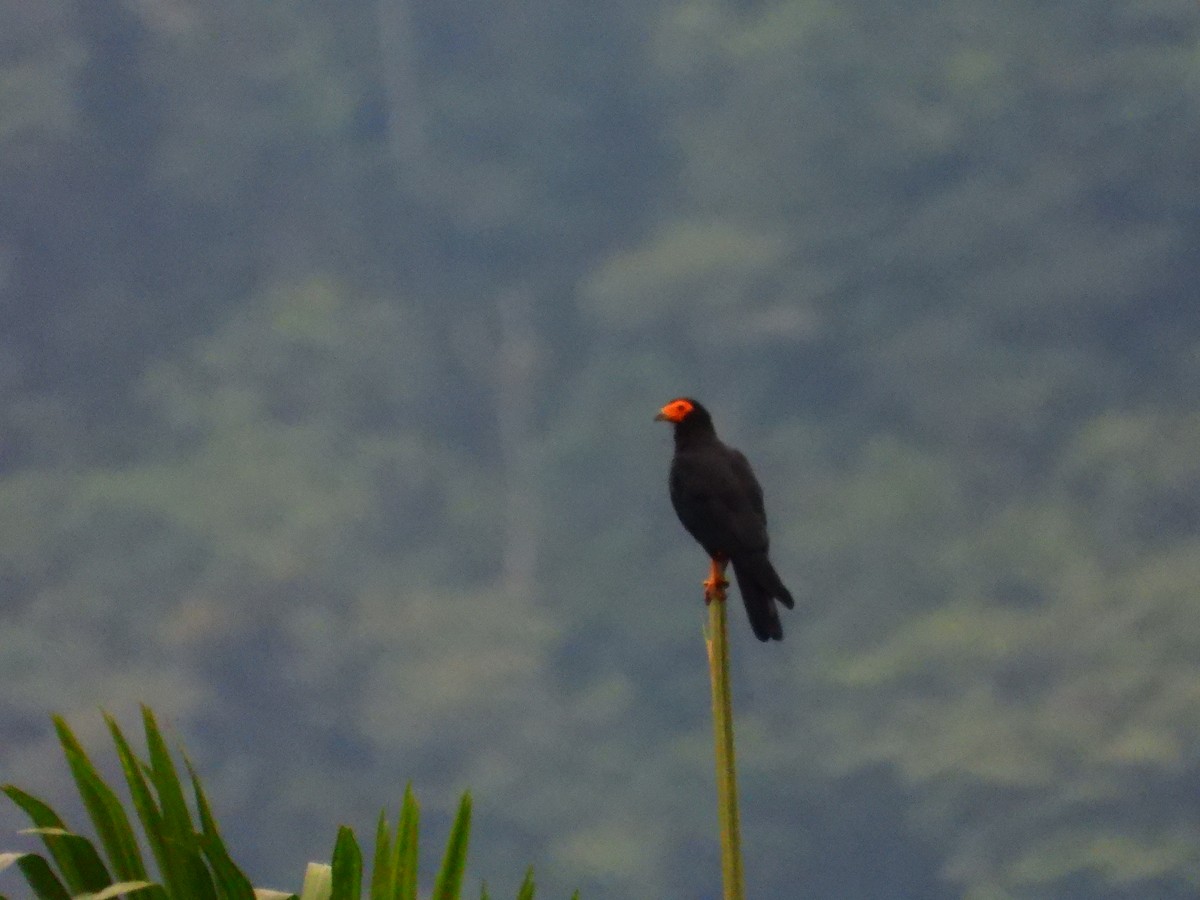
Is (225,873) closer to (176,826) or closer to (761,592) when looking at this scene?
(176,826)

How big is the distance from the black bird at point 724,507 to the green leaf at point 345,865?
1.76 meters

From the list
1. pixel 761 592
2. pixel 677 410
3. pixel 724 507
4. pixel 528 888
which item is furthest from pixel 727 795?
pixel 677 410

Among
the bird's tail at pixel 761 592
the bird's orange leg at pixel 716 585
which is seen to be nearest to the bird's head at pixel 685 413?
the bird's tail at pixel 761 592

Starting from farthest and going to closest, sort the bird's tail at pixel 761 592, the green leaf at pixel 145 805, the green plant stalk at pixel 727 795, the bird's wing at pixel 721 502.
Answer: the bird's wing at pixel 721 502 → the bird's tail at pixel 761 592 → the green leaf at pixel 145 805 → the green plant stalk at pixel 727 795

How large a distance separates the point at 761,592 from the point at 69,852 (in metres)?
3.44

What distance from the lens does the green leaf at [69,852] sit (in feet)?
11.6

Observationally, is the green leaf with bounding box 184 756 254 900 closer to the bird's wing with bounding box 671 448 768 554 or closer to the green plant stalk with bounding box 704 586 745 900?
the green plant stalk with bounding box 704 586 745 900

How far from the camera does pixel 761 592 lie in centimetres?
642

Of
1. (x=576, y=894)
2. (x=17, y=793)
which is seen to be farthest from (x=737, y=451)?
(x=17, y=793)

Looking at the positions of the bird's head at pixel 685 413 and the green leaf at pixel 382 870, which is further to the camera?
the bird's head at pixel 685 413

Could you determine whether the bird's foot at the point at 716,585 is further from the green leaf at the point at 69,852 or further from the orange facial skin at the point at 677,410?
the orange facial skin at the point at 677,410

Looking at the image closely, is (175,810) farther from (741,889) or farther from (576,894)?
(741,889)

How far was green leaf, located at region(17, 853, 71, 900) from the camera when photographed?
3.54 m

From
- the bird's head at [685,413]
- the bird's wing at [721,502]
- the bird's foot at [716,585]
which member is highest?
the bird's head at [685,413]
